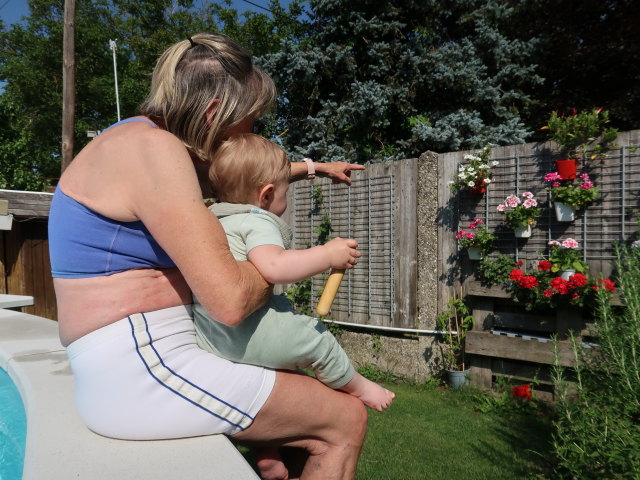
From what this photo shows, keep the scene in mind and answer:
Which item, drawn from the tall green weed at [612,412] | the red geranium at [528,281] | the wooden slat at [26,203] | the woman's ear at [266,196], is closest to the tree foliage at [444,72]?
the red geranium at [528,281]

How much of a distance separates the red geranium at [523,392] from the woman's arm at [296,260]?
319 centimetres

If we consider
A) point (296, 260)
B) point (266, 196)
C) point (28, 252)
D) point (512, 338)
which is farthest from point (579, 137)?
point (28, 252)

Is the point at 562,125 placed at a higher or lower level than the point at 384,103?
lower

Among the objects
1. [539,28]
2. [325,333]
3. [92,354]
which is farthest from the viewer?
[539,28]

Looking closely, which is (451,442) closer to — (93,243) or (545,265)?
(545,265)

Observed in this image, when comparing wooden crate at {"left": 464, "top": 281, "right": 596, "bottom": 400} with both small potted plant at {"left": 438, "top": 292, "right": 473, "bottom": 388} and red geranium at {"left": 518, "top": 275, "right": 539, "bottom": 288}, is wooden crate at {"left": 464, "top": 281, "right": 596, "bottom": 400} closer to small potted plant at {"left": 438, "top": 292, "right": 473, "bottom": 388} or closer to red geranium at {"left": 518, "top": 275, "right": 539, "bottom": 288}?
small potted plant at {"left": 438, "top": 292, "right": 473, "bottom": 388}

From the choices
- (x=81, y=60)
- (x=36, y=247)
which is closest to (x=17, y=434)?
(x=36, y=247)

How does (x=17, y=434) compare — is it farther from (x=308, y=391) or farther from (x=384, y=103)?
(x=384, y=103)

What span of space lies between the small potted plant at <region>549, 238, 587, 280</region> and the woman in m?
2.98

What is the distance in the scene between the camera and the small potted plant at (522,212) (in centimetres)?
394

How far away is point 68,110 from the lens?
862 cm

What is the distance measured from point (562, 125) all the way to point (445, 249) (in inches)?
60.4

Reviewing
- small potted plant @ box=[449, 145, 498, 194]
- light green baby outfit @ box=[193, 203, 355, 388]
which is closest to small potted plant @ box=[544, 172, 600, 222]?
small potted plant @ box=[449, 145, 498, 194]

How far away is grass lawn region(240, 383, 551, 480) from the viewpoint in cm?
281
